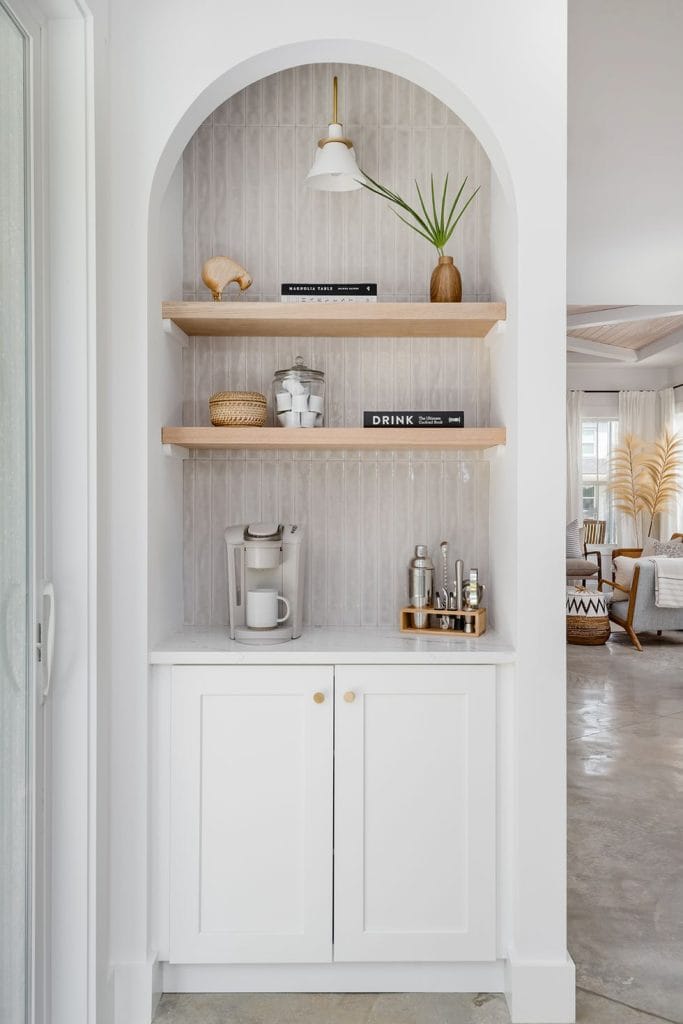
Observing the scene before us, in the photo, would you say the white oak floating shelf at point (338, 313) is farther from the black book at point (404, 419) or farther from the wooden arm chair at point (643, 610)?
the wooden arm chair at point (643, 610)

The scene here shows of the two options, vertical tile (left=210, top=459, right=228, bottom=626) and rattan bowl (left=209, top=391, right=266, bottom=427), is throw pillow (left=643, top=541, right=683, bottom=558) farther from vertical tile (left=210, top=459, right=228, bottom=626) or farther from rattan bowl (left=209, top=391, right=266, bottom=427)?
rattan bowl (left=209, top=391, right=266, bottom=427)

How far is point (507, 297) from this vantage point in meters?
2.17

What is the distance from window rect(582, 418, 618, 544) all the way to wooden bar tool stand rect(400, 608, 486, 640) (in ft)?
27.4

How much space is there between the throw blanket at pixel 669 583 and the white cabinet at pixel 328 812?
17.1 feet

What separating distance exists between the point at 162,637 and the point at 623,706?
12.1 feet

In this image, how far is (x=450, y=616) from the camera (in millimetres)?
2334

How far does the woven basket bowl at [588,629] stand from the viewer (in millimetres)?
6734

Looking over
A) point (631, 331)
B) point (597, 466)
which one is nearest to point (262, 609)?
point (631, 331)

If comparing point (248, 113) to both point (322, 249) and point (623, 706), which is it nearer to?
point (322, 249)

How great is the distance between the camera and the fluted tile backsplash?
2500 mm

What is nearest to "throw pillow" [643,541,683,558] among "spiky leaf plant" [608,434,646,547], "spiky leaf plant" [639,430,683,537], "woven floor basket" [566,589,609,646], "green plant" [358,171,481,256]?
"woven floor basket" [566,589,609,646]

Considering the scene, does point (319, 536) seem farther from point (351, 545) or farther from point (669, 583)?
point (669, 583)

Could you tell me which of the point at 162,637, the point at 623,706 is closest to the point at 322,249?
the point at 162,637

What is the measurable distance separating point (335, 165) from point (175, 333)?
66cm
